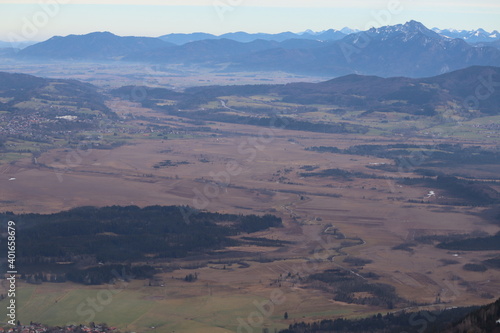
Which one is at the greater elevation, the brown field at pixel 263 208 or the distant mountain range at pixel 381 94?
the distant mountain range at pixel 381 94

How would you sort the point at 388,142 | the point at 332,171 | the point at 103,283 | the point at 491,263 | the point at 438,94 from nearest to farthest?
the point at 103,283, the point at 491,263, the point at 332,171, the point at 388,142, the point at 438,94

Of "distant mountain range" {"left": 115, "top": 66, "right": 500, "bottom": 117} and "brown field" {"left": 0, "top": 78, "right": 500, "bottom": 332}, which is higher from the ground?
"distant mountain range" {"left": 115, "top": 66, "right": 500, "bottom": 117}

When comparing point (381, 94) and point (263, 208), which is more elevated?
point (381, 94)

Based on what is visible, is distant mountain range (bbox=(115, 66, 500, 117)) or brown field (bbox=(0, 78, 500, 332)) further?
distant mountain range (bbox=(115, 66, 500, 117))

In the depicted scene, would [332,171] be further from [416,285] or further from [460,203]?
[416,285]

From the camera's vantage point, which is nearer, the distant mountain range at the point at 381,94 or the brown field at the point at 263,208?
the brown field at the point at 263,208

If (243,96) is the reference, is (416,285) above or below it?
below

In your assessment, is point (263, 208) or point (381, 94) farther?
point (381, 94)

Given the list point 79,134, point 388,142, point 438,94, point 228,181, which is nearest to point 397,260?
point 228,181

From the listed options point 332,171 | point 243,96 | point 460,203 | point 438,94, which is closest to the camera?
point 460,203

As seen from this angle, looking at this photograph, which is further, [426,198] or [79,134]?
[79,134]

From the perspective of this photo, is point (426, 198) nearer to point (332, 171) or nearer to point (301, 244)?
point (332, 171)
